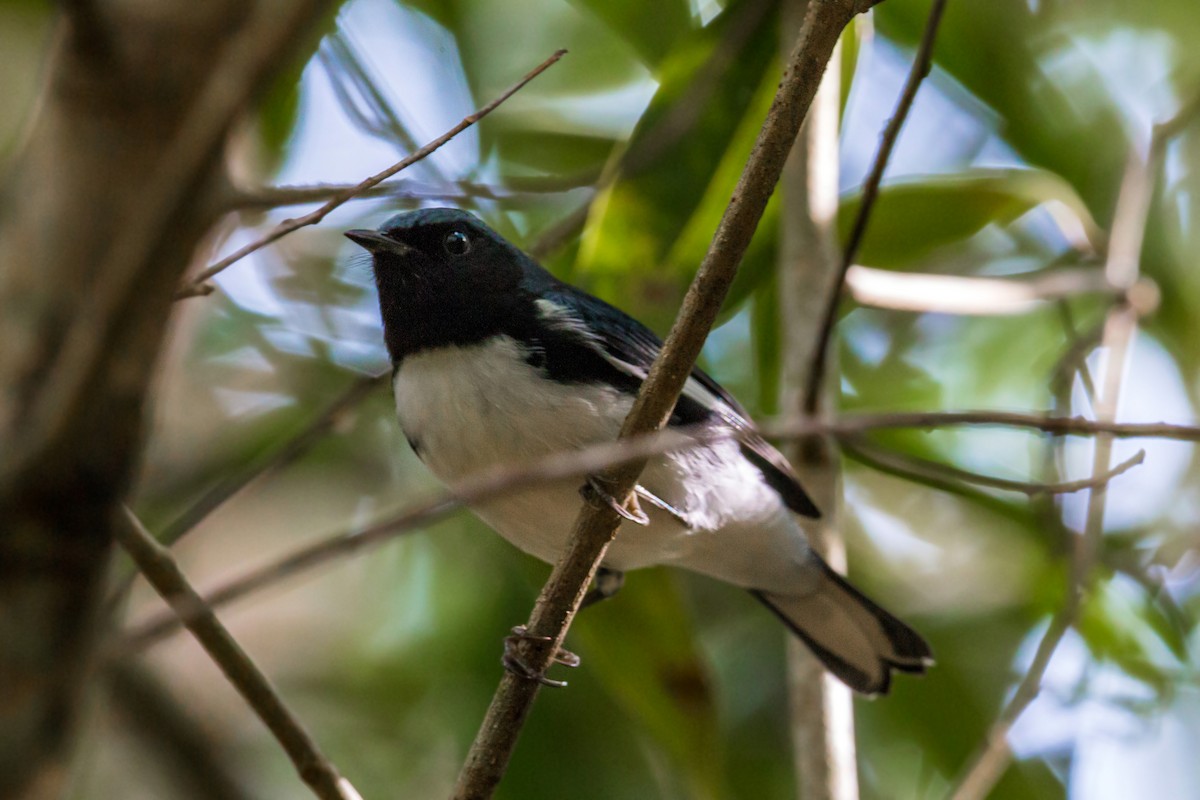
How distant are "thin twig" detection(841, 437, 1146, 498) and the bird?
0.88ft

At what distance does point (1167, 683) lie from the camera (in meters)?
Result: 5.03

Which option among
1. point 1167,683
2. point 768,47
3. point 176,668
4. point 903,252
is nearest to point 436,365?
point 768,47

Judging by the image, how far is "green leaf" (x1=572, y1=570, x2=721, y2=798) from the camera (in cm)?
405

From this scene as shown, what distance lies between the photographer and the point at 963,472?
3268 millimetres

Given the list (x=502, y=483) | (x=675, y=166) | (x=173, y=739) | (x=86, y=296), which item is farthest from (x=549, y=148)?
(x=86, y=296)

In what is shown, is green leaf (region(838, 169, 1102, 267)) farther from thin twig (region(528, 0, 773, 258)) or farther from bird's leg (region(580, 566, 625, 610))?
bird's leg (region(580, 566, 625, 610))

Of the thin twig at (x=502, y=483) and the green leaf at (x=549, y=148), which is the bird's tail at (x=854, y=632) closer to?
the thin twig at (x=502, y=483)

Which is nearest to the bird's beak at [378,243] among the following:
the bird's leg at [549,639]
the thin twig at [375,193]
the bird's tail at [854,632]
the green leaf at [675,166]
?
the thin twig at [375,193]

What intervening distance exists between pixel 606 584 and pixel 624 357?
92cm

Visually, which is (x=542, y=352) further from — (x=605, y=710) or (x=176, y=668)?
(x=176, y=668)

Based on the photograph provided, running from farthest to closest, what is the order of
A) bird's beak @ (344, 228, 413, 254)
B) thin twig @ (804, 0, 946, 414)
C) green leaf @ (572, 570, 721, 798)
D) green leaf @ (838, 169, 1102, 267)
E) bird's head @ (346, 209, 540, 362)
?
green leaf @ (838, 169, 1102, 267) → green leaf @ (572, 570, 721, 798) → bird's beak @ (344, 228, 413, 254) → bird's head @ (346, 209, 540, 362) → thin twig @ (804, 0, 946, 414)

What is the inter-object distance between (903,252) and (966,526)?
1.60m

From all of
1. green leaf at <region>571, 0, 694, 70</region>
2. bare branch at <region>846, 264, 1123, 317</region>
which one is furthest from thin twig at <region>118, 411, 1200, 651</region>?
green leaf at <region>571, 0, 694, 70</region>

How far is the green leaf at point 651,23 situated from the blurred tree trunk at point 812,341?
53cm
